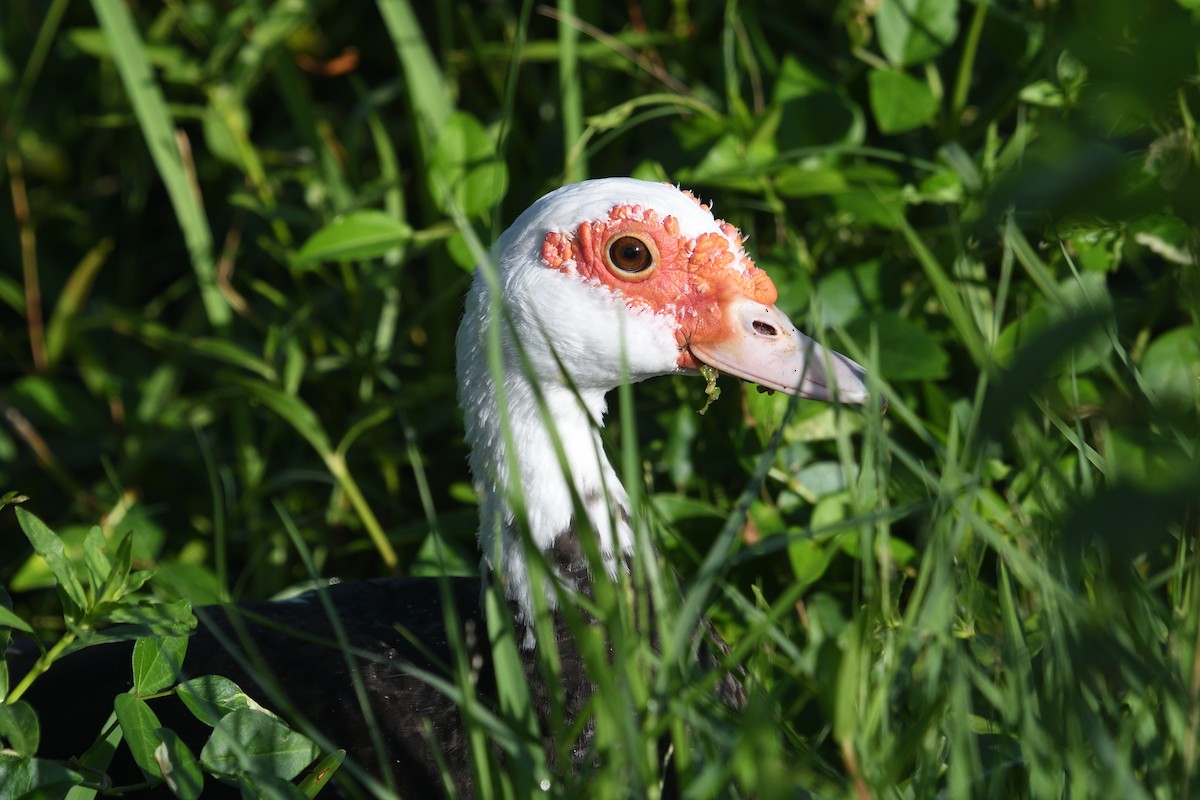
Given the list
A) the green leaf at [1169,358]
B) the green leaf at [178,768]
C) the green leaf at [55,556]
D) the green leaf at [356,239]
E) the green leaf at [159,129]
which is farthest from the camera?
the green leaf at [159,129]

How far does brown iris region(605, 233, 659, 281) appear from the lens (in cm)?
183

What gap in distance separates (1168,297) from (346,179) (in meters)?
1.88

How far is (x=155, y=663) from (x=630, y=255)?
82cm

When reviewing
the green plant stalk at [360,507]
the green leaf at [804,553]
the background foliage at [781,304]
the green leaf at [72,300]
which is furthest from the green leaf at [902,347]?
the green leaf at [72,300]

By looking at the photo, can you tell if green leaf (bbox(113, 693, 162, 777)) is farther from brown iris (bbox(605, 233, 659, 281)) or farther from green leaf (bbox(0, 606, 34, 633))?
brown iris (bbox(605, 233, 659, 281))

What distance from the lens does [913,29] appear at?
2545 mm

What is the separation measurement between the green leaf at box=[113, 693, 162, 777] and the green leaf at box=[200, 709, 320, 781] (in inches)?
2.3

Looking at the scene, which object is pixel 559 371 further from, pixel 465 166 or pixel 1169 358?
pixel 1169 358

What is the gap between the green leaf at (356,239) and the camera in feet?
7.88

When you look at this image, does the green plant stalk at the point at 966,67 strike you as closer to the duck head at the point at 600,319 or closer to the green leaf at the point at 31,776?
the duck head at the point at 600,319

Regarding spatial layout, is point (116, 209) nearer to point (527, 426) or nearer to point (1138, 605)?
point (527, 426)

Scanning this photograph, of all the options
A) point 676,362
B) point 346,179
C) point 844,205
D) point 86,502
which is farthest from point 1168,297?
point 86,502

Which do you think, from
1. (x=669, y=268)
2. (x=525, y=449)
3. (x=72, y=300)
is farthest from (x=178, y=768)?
(x=72, y=300)

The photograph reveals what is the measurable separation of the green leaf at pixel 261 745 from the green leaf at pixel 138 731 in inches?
2.3
